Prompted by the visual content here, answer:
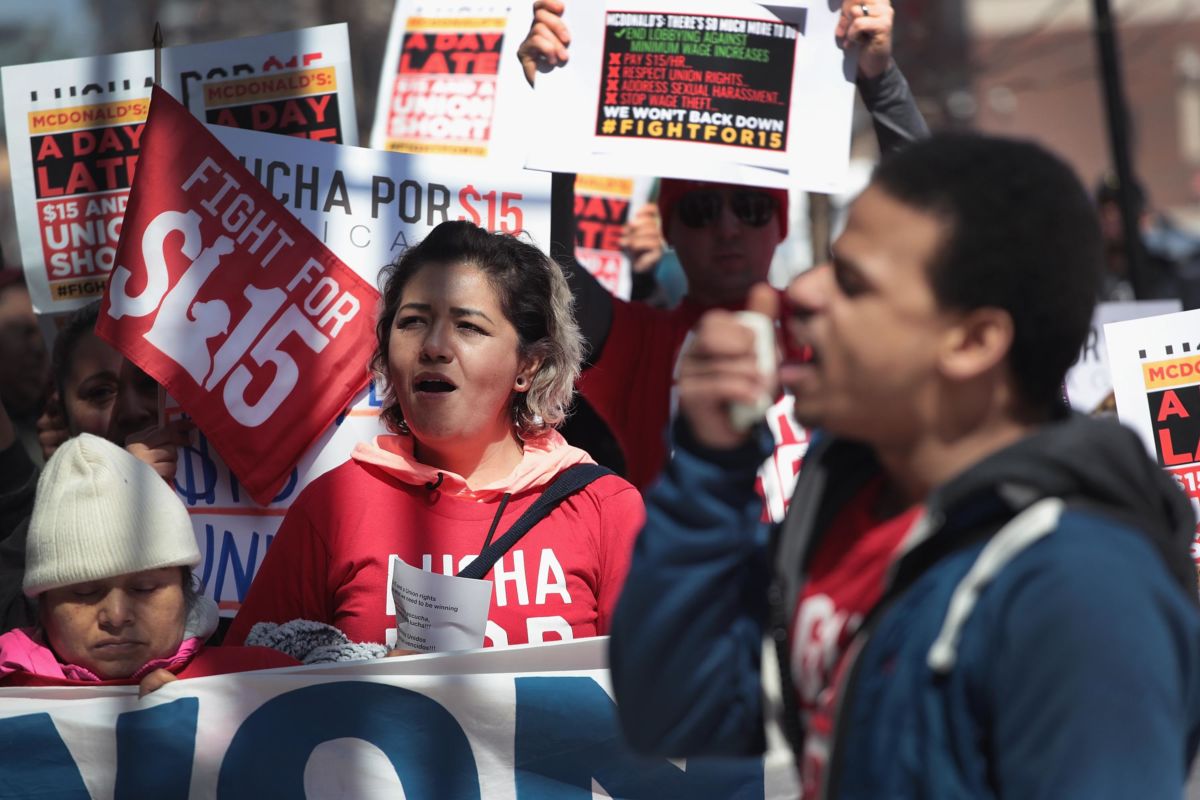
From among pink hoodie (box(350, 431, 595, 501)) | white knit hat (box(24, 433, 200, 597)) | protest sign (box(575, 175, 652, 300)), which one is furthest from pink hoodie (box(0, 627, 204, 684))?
protest sign (box(575, 175, 652, 300))

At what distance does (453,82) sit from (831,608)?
10.7 ft

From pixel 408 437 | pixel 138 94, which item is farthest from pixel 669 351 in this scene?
pixel 138 94

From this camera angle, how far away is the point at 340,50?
3848 millimetres

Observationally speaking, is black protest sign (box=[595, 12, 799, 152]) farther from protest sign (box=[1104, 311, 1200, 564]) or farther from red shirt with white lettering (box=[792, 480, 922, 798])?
red shirt with white lettering (box=[792, 480, 922, 798])

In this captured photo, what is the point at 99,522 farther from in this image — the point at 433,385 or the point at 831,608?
the point at 831,608

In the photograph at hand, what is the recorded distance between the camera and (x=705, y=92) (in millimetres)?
3514

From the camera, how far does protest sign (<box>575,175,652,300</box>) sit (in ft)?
17.6

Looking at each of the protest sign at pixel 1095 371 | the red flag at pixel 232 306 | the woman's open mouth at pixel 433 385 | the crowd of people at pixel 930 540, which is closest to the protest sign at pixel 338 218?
the red flag at pixel 232 306

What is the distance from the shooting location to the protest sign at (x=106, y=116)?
3.87 meters

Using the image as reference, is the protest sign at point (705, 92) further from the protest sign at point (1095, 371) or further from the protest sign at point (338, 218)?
the protest sign at point (1095, 371)

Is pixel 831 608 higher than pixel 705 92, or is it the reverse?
pixel 705 92

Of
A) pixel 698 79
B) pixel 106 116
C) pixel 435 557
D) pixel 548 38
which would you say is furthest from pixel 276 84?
pixel 435 557

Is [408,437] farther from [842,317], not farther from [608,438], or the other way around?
[842,317]

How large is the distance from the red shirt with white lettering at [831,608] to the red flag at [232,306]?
2.10 m
